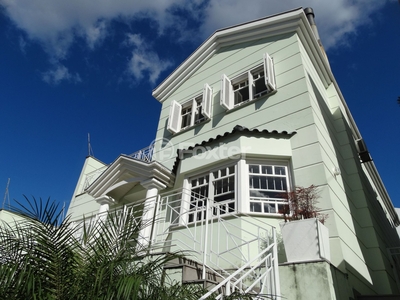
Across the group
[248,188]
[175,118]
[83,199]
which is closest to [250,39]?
[175,118]

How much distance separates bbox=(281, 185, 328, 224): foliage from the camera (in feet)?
18.0

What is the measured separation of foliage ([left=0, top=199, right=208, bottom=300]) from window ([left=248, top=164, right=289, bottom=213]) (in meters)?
3.39

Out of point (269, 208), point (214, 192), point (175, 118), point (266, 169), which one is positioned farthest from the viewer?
point (175, 118)

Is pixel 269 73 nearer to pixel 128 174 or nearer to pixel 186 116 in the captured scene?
pixel 186 116

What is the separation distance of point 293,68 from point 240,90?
2.02 m

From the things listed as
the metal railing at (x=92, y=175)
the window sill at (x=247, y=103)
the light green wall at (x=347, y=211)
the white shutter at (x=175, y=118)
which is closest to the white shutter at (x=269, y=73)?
the window sill at (x=247, y=103)

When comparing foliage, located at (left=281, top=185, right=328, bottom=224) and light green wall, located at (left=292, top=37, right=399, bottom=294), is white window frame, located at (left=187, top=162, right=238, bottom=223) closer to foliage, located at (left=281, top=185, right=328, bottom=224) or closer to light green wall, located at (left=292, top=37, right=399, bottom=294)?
foliage, located at (left=281, top=185, right=328, bottom=224)

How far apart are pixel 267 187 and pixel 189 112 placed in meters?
5.38

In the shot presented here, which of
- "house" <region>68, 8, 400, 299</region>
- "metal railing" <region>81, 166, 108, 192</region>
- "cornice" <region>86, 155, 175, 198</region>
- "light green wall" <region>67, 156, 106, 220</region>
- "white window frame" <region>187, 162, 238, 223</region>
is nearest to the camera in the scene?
"house" <region>68, 8, 400, 299</region>

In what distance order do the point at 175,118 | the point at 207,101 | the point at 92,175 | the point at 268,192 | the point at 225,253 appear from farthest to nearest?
the point at 92,175 → the point at 175,118 → the point at 207,101 → the point at 268,192 → the point at 225,253

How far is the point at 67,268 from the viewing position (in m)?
3.36

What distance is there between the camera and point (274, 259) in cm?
434

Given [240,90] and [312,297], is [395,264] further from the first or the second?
[240,90]

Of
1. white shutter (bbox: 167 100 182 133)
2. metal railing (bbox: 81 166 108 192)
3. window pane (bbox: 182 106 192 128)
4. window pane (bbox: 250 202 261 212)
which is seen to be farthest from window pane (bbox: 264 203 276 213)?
metal railing (bbox: 81 166 108 192)
